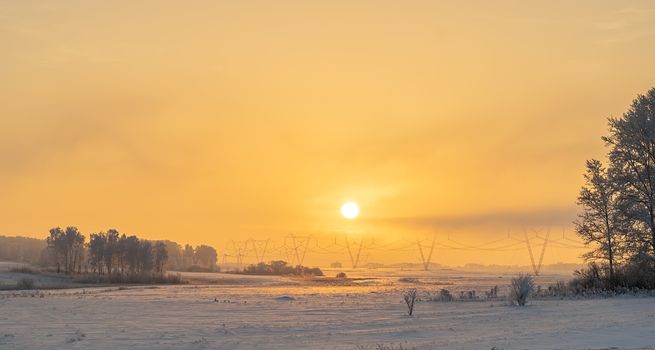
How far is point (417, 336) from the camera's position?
32.4m

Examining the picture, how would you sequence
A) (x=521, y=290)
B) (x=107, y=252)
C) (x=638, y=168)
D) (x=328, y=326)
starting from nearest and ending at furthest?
(x=328, y=326), (x=521, y=290), (x=638, y=168), (x=107, y=252)

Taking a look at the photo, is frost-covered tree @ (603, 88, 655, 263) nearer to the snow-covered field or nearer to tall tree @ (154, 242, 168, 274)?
the snow-covered field

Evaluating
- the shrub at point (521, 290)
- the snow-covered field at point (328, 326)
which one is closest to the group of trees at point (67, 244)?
the snow-covered field at point (328, 326)

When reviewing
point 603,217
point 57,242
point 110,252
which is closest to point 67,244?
point 57,242

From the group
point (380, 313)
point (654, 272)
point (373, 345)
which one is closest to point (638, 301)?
point (654, 272)

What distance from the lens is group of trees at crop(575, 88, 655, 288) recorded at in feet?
185

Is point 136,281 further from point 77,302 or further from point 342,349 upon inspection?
point 342,349

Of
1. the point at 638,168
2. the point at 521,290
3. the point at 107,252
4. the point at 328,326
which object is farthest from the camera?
the point at 107,252

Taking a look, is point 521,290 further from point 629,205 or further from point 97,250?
point 97,250

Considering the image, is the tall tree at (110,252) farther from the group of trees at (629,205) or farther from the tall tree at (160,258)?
the group of trees at (629,205)

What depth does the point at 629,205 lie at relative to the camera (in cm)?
5688

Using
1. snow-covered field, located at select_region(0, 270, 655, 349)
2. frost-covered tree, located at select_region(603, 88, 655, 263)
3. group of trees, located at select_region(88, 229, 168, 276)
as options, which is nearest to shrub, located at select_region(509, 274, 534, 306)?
snow-covered field, located at select_region(0, 270, 655, 349)

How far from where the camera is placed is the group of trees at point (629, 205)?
2222 inches

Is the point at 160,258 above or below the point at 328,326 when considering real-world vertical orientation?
above
